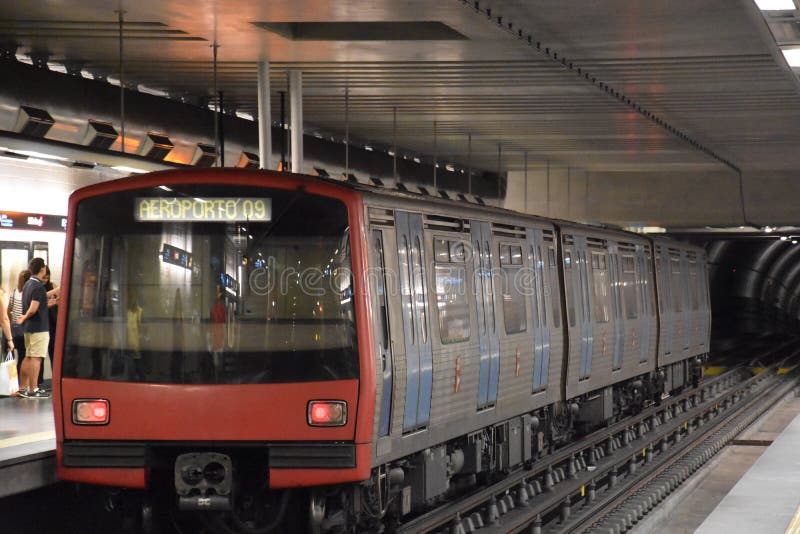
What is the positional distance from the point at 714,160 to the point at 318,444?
17.6 m

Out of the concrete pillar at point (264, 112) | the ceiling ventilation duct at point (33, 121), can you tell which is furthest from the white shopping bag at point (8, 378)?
the concrete pillar at point (264, 112)

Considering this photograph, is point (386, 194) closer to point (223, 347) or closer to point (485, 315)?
point (223, 347)

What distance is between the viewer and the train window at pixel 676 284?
22984mm

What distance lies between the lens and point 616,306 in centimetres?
1806

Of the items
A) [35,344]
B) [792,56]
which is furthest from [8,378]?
[792,56]

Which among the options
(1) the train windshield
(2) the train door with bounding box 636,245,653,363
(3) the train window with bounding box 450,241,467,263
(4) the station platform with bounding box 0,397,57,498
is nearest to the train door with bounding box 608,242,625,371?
(2) the train door with bounding box 636,245,653,363

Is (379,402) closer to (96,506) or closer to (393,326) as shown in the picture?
(393,326)

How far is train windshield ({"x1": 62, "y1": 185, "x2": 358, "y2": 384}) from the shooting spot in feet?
28.9

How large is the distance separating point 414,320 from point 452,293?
107 cm

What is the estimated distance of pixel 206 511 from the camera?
9156 mm

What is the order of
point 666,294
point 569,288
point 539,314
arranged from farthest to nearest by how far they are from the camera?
1. point 666,294
2. point 569,288
3. point 539,314

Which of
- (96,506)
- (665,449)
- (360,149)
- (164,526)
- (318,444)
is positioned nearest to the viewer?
(318,444)

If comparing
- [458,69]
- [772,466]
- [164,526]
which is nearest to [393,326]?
[164,526]

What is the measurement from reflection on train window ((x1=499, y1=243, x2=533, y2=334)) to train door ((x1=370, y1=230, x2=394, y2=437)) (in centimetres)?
326
